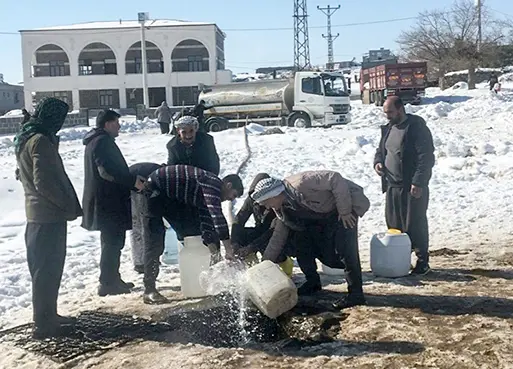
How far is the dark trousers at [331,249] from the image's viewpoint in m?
5.59

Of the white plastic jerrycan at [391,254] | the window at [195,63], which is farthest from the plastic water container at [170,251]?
the window at [195,63]

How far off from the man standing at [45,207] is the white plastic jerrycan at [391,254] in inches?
111

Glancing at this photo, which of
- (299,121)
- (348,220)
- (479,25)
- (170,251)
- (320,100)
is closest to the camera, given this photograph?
(348,220)

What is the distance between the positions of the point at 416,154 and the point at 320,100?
2097 centimetres

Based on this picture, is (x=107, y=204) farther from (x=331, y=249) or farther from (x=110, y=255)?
(x=331, y=249)

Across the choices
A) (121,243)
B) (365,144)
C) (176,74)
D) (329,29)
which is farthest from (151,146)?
(329,29)

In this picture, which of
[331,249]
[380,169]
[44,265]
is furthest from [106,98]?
[44,265]

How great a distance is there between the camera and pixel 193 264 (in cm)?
615

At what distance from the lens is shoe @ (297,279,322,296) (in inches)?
239

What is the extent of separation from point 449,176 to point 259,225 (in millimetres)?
7755

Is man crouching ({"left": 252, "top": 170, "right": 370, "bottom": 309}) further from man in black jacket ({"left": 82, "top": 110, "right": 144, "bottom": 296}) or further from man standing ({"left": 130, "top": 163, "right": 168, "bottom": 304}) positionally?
man in black jacket ({"left": 82, "top": 110, "right": 144, "bottom": 296})

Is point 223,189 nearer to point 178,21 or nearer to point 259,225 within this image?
point 259,225

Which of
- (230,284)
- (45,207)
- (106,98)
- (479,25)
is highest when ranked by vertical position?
(479,25)

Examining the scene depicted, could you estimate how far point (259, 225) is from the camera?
6.35 metres
